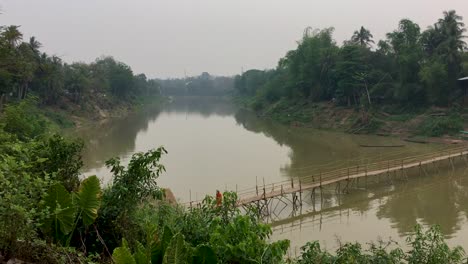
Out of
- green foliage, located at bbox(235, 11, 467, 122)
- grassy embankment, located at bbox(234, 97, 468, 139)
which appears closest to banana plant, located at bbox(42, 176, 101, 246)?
grassy embankment, located at bbox(234, 97, 468, 139)

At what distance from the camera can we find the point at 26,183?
203 inches

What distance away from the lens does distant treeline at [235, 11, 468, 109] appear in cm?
3797

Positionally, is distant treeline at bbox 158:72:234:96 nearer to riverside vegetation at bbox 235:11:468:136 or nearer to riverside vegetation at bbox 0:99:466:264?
riverside vegetation at bbox 235:11:468:136

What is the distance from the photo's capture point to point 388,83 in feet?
140

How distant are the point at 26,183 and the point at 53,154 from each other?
2.52 metres

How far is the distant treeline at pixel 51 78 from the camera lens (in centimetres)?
2767

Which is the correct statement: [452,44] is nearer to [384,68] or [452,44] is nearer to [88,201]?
[384,68]

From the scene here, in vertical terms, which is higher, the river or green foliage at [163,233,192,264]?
green foliage at [163,233,192,264]

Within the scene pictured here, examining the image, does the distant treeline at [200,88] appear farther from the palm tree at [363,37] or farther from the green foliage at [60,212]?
the green foliage at [60,212]

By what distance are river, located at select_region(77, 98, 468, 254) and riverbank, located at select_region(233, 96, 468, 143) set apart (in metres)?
2.12

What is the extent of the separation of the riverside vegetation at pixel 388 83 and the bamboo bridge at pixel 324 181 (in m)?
11.5

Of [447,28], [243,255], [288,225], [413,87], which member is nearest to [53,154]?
[243,255]

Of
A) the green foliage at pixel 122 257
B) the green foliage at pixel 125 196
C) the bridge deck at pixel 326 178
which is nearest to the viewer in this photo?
the green foliage at pixel 122 257

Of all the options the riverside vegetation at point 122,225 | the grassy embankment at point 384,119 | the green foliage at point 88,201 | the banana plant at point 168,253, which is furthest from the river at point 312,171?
the banana plant at point 168,253
